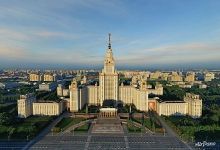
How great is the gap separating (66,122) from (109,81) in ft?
65.7

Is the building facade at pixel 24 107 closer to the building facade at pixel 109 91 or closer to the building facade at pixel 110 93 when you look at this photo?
the building facade at pixel 110 93

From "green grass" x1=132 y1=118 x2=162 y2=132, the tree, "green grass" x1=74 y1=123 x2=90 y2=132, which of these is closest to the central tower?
"green grass" x1=132 y1=118 x2=162 y2=132

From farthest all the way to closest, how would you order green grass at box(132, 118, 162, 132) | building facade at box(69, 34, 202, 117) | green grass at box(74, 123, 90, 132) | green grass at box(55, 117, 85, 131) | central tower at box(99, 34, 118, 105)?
1. central tower at box(99, 34, 118, 105)
2. building facade at box(69, 34, 202, 117)
3. green grass at box(55, 117, 85, 131)
4. green grass at box(132, 118, 162, 132)
5. green grass at box(74, 123, 90, 132)

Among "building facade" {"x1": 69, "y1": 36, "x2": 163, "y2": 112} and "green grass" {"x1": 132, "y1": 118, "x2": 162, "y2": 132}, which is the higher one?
"building facade" {"x1": 69, "y1": 36, "x2": 163, "y2": 112}

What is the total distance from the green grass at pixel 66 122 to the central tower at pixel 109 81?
49.5ft

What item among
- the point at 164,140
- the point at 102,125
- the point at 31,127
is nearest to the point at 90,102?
the point at 102,125

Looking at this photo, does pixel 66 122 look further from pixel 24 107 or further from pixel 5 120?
pixel 5 120

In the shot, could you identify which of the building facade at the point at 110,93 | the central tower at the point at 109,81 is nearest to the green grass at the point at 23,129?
the building facade at the point at 110,93

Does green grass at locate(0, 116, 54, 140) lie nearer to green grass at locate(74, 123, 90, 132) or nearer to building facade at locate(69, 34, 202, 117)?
green grass at locate(74, 123, 90, 132)

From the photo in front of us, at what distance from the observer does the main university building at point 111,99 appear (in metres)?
57.4

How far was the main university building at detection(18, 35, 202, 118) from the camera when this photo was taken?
5744 centimetres

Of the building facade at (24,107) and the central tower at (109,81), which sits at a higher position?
the central tower at (109,81)

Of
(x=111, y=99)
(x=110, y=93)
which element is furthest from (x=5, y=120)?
(x=110, y=93)

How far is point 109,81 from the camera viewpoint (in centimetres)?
6900
